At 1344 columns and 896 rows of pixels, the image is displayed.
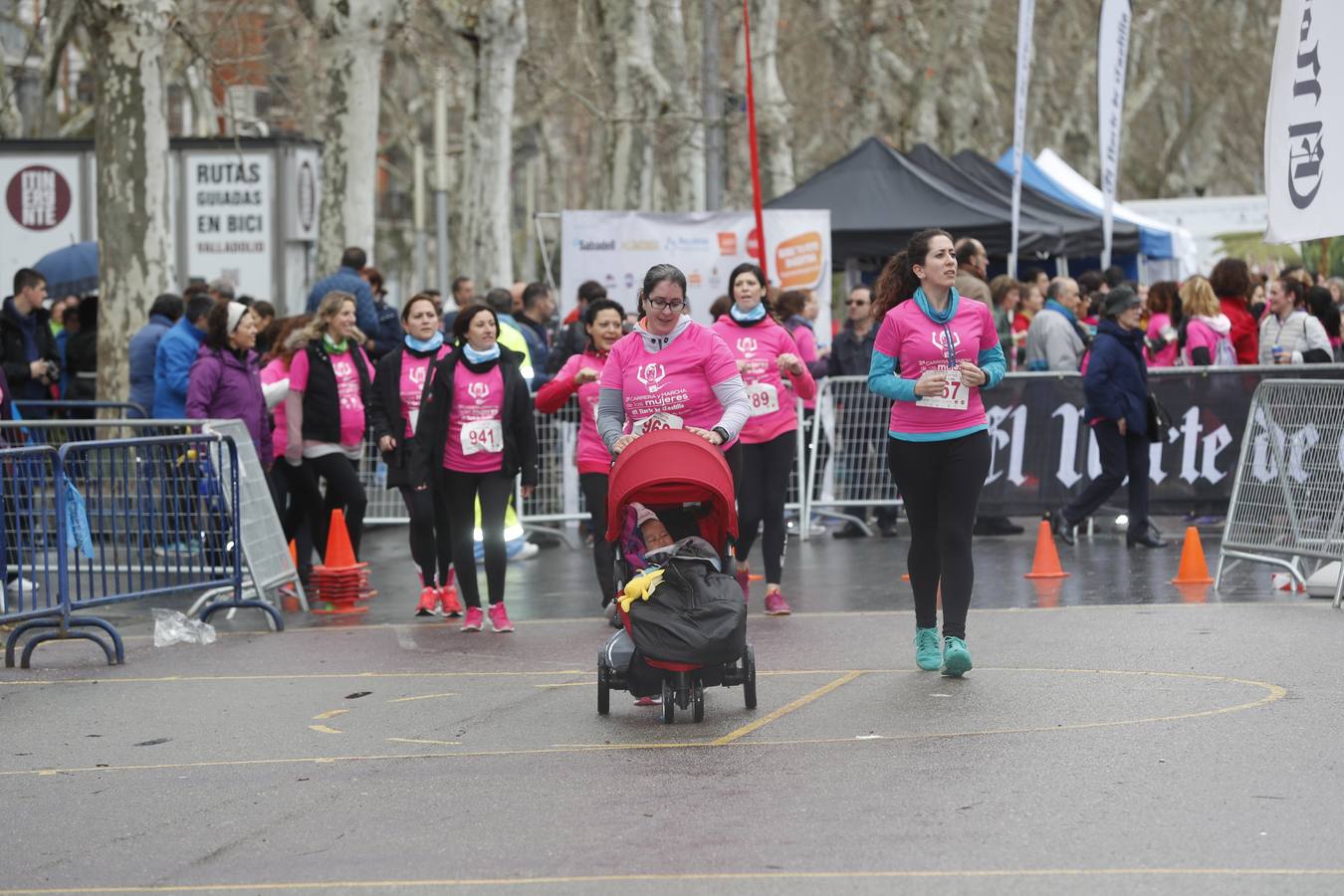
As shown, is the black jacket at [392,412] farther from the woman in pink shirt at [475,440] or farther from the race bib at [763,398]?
the race bib at [763,398]

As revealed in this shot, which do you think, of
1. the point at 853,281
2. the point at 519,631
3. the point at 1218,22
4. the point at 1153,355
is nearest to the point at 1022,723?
the point at 519,631

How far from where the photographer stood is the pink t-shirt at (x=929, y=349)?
9.83m

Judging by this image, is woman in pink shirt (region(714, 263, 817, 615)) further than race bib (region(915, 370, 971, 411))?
Yes

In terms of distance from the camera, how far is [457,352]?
40.1 feet

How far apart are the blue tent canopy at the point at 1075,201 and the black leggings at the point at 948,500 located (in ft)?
61.1

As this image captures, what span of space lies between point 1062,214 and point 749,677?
19.3 metres

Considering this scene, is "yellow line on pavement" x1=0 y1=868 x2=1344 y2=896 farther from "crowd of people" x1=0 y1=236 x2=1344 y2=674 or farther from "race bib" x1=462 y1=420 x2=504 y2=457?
"race bib" x1=462 y1=420 x2=504 y2=457

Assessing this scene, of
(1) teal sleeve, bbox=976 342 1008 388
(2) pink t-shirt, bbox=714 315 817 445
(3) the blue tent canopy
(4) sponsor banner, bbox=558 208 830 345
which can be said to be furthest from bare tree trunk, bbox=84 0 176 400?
(3) the blue tent canopy

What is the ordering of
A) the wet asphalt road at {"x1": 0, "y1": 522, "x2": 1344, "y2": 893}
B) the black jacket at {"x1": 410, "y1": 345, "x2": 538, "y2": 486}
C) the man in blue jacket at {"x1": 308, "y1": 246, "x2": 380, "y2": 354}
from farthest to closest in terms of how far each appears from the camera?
the man in blue jacket at {"x1": 308, "y1": 246, "x2": 380, "y2": 354} → the black jacket at {"x1": 410, "y1": 345, "x2": 538, "y2": 486} → the wet asphalt road at {"x1": 0, "y1": 522, "x2": 1344, "y2": 893}

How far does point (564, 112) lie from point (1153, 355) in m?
43.9

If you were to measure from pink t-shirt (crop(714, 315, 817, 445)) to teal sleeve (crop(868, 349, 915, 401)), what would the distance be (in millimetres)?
2274

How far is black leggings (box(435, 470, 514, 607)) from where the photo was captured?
39.7ft

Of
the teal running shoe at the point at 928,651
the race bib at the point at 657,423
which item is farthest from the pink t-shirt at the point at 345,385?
the teal running shoe at the point at 928,651

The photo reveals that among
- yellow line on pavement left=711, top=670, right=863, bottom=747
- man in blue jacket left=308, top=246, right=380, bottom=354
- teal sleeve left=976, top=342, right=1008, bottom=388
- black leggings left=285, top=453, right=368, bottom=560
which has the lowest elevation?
yellow line on pavement left=711, top=670, right=863, bottom=747
